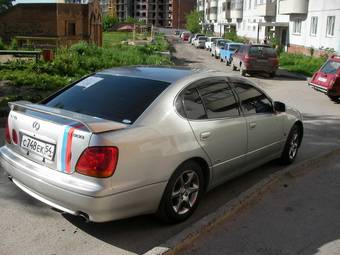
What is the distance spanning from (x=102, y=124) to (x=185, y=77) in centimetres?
131

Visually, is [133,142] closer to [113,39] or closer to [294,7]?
[294,7]

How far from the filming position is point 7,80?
13461mm

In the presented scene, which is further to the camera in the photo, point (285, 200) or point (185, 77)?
point (285, 200)

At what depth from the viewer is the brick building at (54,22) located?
38031 millimetres

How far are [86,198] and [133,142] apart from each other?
61cm

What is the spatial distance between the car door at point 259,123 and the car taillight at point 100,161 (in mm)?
2136

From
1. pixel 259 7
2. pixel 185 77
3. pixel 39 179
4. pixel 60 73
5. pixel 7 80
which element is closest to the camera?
pixel 39 179

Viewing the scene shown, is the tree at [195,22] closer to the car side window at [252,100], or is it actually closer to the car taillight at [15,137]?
the car side window at [252,100]

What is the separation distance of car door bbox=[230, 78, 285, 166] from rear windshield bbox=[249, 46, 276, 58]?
52.4 ft

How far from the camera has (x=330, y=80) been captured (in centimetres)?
1373

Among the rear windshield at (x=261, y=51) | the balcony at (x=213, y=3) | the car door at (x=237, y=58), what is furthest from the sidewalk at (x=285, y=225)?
the balcony at (x=213, y=3)

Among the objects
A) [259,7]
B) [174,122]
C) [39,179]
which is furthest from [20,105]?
[259,7]

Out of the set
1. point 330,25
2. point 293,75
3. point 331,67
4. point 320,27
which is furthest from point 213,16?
point 331,67

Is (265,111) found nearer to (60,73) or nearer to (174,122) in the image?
(174,122)
